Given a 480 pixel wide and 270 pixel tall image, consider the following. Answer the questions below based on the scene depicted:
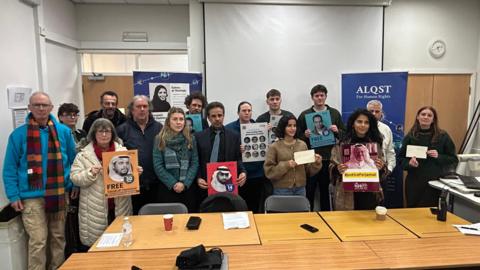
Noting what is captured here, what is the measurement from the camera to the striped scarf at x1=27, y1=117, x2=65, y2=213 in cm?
288

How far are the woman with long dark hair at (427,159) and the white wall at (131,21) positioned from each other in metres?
4.15

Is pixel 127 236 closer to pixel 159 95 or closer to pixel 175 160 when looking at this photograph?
pixel 175 160

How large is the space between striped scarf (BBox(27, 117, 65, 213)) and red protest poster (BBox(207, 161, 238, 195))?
143cm

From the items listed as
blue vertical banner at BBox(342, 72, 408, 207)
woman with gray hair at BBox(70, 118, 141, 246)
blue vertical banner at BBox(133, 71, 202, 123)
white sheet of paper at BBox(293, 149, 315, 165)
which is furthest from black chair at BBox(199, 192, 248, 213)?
blue vertical banner at BBox(342, 72, 408, 207)

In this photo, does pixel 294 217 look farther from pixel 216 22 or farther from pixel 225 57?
pixel 216 22

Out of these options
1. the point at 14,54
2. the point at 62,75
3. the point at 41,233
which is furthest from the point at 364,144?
the point at 62,75

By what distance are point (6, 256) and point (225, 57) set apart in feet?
12.0

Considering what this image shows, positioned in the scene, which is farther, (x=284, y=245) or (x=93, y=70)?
(x=93, y=70)

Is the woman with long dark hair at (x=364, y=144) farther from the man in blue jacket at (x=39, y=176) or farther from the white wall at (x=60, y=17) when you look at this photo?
the white wall at (x=60, y=17)

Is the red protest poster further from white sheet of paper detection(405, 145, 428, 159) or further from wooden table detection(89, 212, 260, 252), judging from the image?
white sheet of paper detection(405, 145, 428, 159)

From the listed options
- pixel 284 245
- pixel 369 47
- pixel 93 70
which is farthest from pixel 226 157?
pixel 93 70

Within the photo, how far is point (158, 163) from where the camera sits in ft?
9.98

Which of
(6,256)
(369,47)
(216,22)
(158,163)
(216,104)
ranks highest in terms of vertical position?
(216,22)

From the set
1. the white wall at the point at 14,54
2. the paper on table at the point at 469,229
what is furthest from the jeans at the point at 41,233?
the paper on table at the point at 469,229
